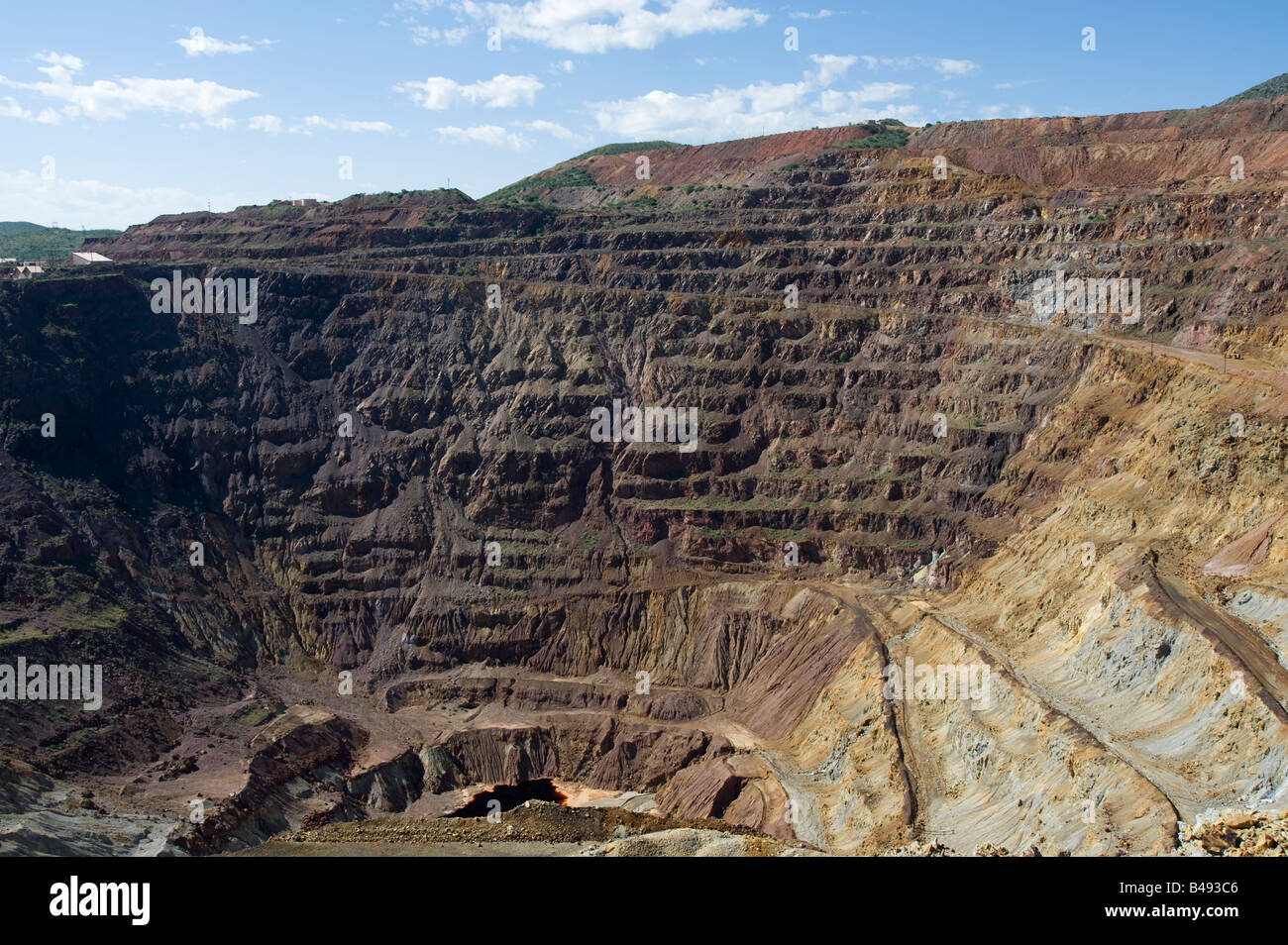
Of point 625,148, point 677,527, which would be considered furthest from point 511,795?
point 625,148

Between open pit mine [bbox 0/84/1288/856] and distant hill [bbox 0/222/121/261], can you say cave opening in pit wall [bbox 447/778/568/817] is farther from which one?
distant hill [bbox 0/222/121/261]

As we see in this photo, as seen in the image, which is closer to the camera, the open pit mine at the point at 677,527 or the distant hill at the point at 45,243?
the open pit mine at the point at 677,527

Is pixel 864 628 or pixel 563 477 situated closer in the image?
pixel 864 628

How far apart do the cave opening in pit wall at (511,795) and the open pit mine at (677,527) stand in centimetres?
38

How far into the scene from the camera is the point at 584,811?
50.2 meters

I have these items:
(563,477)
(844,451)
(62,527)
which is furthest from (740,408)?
(62,527)

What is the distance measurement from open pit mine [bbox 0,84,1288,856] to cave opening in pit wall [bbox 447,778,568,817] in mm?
382

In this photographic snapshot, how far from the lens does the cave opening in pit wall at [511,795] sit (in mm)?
65062

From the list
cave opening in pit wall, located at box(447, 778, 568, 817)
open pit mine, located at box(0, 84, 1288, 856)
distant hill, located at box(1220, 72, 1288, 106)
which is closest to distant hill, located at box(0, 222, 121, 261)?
open pit mine, located at box(0, 84, 1288, 856)

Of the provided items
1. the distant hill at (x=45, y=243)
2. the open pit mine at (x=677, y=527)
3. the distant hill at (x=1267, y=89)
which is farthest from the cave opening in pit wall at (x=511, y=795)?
the distant hill at (x=1267, y=89)

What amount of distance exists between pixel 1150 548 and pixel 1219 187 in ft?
175

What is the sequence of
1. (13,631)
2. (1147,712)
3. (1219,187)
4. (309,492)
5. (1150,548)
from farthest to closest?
(1219,187)
(309,492)
(13,631)
(1150,548)
(1147,712)

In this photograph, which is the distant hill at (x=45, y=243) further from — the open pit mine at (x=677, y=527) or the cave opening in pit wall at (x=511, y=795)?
the cave opening in pit wall at (x=511, y=795)

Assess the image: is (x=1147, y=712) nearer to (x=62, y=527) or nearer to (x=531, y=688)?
(x=531, y=688)
